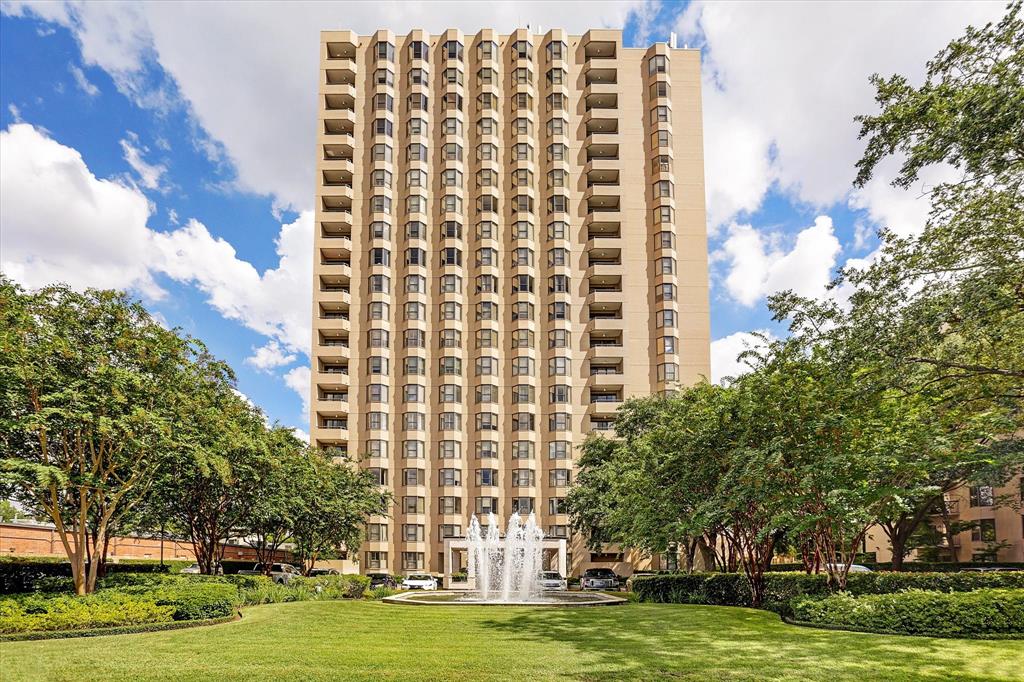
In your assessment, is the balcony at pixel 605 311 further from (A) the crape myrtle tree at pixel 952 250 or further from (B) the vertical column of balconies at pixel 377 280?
(A) the crape myrtle tree at pixel 952 250

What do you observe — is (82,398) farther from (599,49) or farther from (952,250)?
(599,49)

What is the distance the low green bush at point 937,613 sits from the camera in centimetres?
1908

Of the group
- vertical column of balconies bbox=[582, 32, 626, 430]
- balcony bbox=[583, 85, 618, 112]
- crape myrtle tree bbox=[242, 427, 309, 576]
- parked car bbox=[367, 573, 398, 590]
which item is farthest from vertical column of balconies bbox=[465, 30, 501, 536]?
crape myrtle tree bbox=[242, 427, 309, 576]

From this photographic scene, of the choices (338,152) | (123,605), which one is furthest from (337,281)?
(123,605)

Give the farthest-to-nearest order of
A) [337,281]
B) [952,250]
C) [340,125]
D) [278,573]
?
1. [340,125]
2. [337,281]
3. [278,573]
4. [952,250]

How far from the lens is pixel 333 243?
8425cm

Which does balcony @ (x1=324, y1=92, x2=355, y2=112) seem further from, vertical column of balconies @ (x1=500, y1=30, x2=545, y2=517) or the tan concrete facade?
the tan concrete facade

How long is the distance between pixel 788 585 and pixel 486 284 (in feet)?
196

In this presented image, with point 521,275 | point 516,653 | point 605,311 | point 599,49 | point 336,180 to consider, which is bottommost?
point 516,653

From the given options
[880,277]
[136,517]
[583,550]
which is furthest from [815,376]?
[583,550]

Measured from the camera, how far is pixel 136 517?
38.9m

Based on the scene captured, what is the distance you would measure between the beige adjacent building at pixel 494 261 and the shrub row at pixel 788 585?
42.7 metres

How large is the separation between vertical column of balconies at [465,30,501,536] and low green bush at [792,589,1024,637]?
59.2 meters

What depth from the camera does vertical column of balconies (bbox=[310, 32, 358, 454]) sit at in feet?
268
